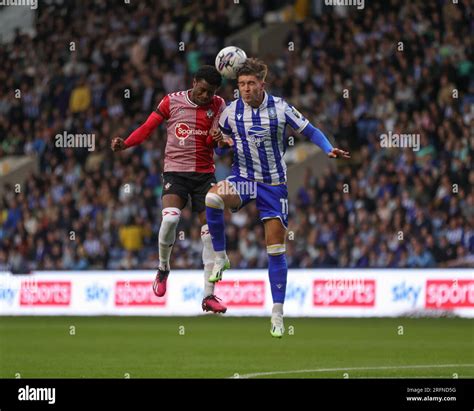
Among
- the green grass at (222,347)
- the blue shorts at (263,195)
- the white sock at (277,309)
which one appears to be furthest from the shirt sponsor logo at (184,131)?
the green grass at (222,347)

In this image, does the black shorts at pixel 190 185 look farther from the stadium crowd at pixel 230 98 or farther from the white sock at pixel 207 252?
the stadium crowd at pixel 230 98

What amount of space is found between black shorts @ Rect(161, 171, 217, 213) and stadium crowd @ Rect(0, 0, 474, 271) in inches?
407

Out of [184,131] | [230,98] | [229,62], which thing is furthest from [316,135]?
[230,98]

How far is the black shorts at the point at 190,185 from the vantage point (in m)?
13.8

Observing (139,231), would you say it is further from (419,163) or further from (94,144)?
(419,163)

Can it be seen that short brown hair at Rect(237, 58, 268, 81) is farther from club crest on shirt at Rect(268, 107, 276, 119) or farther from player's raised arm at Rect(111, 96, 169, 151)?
player's raised arm at Rect(111, 96, 169, 151)

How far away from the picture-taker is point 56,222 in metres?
29.0

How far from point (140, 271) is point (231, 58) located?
1314 cm

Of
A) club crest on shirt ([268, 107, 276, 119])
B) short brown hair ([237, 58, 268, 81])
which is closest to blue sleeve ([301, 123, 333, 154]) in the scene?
club crest on shirt ([268, 107, 276, 119])

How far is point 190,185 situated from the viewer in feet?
45.4

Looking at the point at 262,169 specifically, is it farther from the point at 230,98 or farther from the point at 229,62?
the point at 230,98

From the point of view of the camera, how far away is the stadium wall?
23.4 m

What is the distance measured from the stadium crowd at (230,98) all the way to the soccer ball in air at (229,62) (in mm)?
11328
